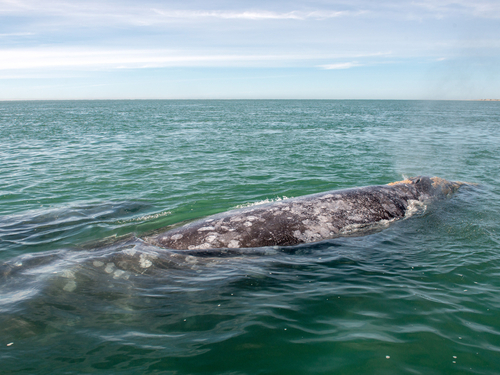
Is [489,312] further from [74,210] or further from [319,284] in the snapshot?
[74,210]

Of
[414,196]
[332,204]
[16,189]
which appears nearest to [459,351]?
[332,204]

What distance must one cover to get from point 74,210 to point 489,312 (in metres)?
10.7

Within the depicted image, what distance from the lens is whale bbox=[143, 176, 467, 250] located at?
7.46 m

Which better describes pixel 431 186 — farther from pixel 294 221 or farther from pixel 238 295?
pixel 238 295

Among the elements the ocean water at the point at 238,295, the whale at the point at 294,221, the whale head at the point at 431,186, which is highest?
the whale head at the point at 431,186

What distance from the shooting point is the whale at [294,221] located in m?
7.46

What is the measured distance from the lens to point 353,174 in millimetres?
15758

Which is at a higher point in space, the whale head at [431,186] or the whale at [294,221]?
the whale head at [431,186]

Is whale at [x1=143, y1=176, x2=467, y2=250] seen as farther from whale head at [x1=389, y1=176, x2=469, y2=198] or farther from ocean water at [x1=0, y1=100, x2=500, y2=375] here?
whale head at [x1=389, y1=176, x2=469, y2=198]

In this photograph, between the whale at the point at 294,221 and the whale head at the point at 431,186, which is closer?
the whale at the point at 294,221

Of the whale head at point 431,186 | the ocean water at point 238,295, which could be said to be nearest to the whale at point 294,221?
the ocean water at point 238,295

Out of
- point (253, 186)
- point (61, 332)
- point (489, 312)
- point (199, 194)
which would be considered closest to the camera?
point (61, 332)

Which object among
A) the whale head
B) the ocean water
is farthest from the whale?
the whale head

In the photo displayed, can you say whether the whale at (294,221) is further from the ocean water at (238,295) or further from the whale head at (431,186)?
the whale head at (431,186)
